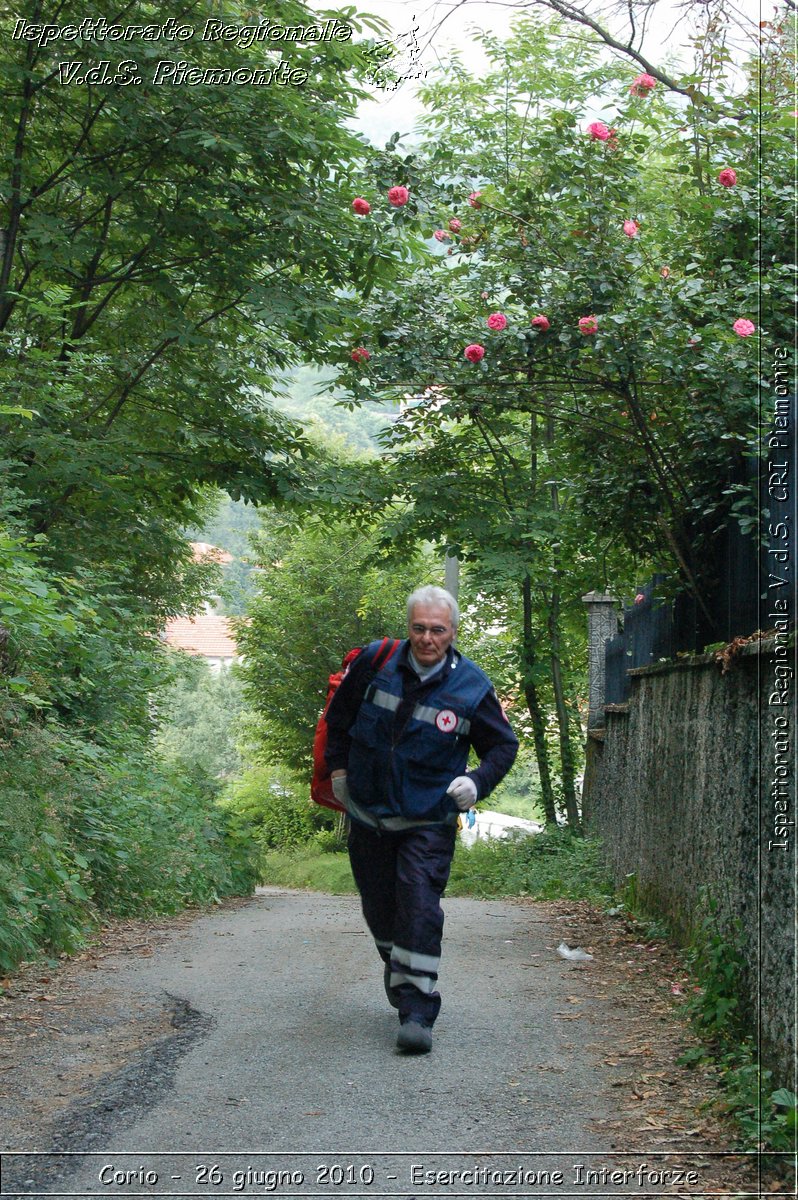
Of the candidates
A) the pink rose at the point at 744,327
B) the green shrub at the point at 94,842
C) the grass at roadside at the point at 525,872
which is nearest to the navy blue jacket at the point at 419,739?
the pink rose at the point at 744,327

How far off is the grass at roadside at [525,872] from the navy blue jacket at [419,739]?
5445 millimetres

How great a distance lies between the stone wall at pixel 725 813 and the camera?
4.38m

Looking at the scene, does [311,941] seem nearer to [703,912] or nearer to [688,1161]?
[703,912]

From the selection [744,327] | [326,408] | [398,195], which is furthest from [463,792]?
[326,408]

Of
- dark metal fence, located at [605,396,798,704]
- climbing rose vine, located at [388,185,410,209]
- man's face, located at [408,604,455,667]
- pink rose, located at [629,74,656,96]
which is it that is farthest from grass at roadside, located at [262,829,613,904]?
pink rose, located at [629,74,656,96]

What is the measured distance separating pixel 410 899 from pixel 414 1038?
57 centimetres

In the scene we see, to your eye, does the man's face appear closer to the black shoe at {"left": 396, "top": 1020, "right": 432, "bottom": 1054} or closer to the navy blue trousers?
the navy blue trousers

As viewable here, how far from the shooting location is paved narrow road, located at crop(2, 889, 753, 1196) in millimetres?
3707

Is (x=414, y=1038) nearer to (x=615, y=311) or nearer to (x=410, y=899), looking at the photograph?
(x=410, y=899)

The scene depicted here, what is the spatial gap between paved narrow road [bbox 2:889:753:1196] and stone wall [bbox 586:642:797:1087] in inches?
29.0

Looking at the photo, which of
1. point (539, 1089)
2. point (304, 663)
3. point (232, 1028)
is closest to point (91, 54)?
point (232, 1028)

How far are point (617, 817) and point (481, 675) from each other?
6353 millimetres

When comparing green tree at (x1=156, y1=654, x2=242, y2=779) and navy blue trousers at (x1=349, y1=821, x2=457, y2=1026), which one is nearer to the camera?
navy blue trousers at (x1=349, y1=821, x2=457, y2=1026)

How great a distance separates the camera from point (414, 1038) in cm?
507
